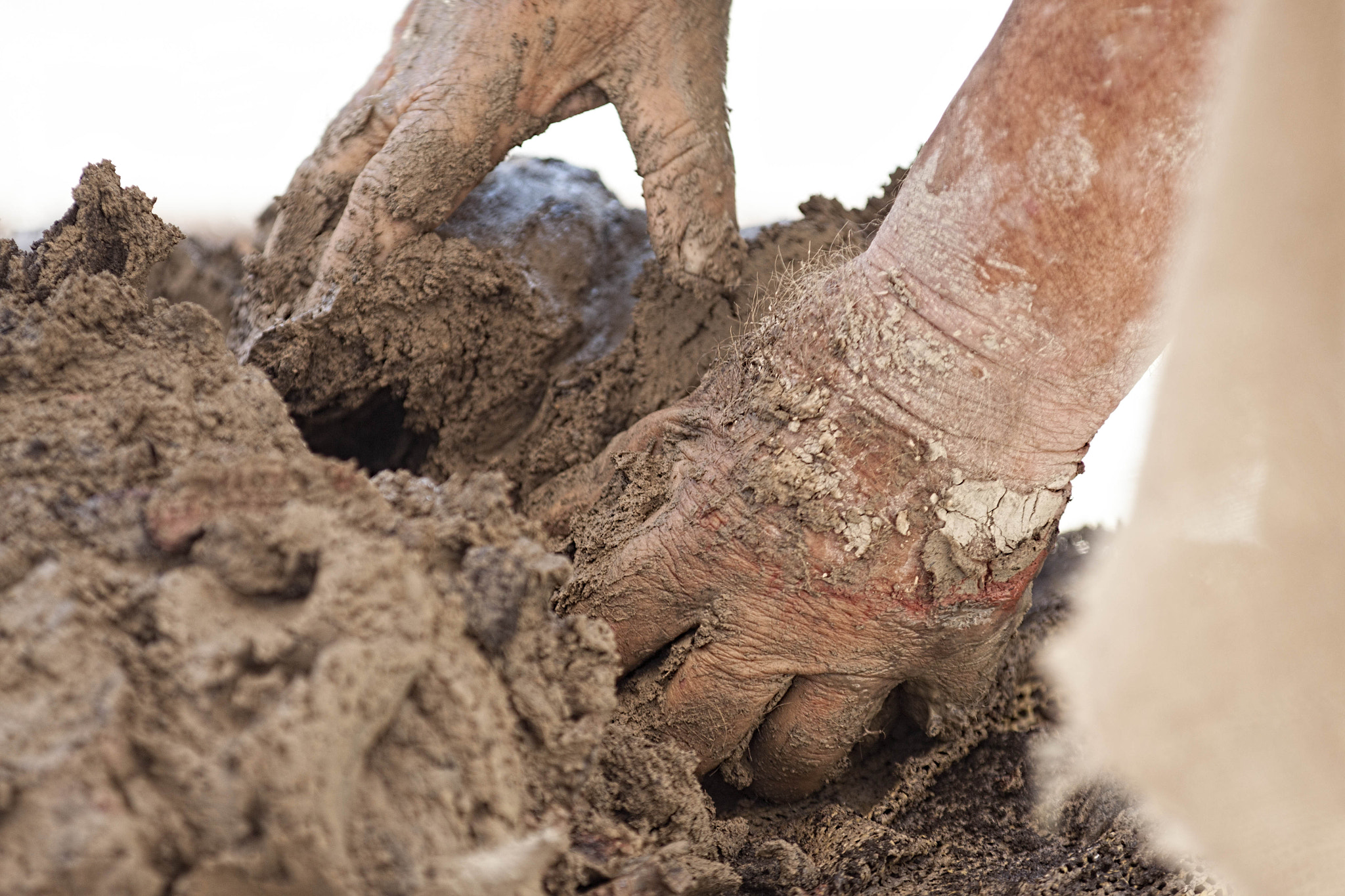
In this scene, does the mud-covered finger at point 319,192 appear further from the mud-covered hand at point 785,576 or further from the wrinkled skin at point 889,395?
the mud-covered hand at point 785,576

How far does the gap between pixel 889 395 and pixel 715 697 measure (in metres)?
0.41

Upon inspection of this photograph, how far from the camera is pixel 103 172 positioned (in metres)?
1.06

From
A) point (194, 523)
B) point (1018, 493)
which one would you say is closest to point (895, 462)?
point (1018, 493)

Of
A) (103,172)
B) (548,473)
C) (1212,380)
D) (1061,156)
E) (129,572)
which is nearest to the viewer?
(1212,380)

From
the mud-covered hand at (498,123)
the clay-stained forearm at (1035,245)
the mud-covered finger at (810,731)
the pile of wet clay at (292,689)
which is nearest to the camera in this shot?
the pile of wet clay at (292,689)

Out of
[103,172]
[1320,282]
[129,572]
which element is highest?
[1320,282]

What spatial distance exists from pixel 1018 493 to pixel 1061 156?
365 millimetres

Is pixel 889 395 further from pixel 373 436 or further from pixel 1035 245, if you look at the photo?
pixel 373 436

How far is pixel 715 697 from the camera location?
1147mm

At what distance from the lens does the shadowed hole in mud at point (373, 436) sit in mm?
1434

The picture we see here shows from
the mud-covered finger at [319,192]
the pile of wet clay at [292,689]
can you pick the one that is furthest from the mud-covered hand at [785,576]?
the mud-covered finger at [319,192]

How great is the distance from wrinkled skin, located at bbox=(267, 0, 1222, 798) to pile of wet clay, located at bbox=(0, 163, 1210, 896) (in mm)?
186

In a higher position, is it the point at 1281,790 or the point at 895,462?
the point at 895,462

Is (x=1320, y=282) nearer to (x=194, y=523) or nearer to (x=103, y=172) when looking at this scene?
(x=194, y=523)
